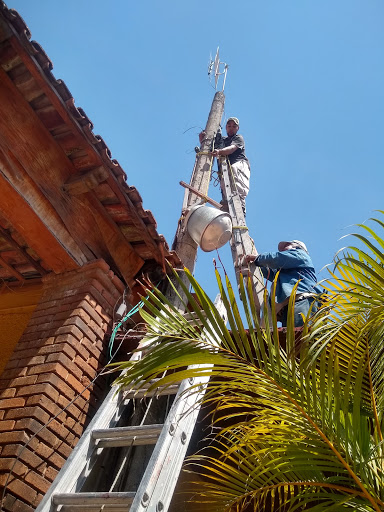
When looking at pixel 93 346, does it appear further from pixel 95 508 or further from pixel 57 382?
pixel 95 508

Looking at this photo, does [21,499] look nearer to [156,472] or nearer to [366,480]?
[156,472]

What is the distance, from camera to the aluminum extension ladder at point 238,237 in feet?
16.0

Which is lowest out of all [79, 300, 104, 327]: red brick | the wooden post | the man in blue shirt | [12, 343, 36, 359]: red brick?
[12, 343, 36, 359]: red brick

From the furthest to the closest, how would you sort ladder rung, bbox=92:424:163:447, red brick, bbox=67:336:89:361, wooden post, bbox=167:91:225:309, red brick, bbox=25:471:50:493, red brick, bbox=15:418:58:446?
wooden post, bbox=167:91:225:309 < red brick, bbox=67:336:89:361 < red brick, bbox=15:418:58:446 < red brick, bbox=25:471:50:493 < ladder rung, bbox=92:424:163:447

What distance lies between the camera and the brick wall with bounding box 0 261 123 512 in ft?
9.61

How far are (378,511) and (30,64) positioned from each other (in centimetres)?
340

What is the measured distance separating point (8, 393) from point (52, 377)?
1.17 ft

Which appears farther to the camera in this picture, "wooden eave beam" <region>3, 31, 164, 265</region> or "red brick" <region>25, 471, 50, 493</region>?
"wooden eave beam" <region>3, 31, 164, 265</region>

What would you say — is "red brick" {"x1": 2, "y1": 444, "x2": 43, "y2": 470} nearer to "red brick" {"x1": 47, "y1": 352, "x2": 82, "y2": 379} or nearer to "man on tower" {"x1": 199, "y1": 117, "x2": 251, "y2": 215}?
"red brick" {"x1": 47, "y1": 352, "x2": 82, "y2": 379}

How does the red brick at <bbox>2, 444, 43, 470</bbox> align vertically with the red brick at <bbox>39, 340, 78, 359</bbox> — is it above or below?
below

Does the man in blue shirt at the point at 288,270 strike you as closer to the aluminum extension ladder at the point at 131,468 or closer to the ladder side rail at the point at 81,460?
the aluminum extension ladder at the point at 131,468

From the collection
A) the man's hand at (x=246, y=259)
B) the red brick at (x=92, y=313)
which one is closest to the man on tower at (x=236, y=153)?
the man's hand at (x=246, y=259)

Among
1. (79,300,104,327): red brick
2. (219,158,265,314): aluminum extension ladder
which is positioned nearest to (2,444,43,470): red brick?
(79,300,104,327): red brick

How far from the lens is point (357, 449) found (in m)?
1.82
